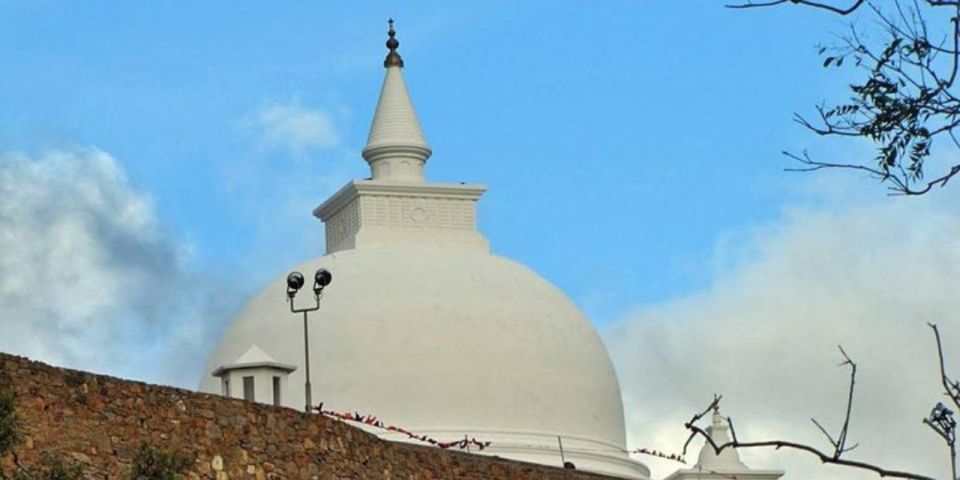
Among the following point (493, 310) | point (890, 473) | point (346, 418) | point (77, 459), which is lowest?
point (890, 473)

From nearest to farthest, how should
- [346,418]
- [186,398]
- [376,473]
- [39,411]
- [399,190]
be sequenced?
[39,411], [186,398], [376,473], [346,418], [399,190]

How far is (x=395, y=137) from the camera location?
2413 inches

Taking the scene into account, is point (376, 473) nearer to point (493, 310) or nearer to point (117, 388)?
point (117, 388)

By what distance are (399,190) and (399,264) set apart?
6.73 feet

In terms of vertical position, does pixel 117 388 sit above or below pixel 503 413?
below

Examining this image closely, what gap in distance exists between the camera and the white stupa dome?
55875mm

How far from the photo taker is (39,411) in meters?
29.9

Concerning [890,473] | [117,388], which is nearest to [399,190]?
[117,388]

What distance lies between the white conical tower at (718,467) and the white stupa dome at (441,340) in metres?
0.99

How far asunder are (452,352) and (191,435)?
25028 millimetres

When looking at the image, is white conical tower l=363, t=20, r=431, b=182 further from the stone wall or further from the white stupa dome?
the stone wall

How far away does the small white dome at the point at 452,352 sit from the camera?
55.9 m

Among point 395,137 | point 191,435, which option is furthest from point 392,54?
point 191,435

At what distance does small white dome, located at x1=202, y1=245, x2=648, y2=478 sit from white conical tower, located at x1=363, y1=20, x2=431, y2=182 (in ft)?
7.81
